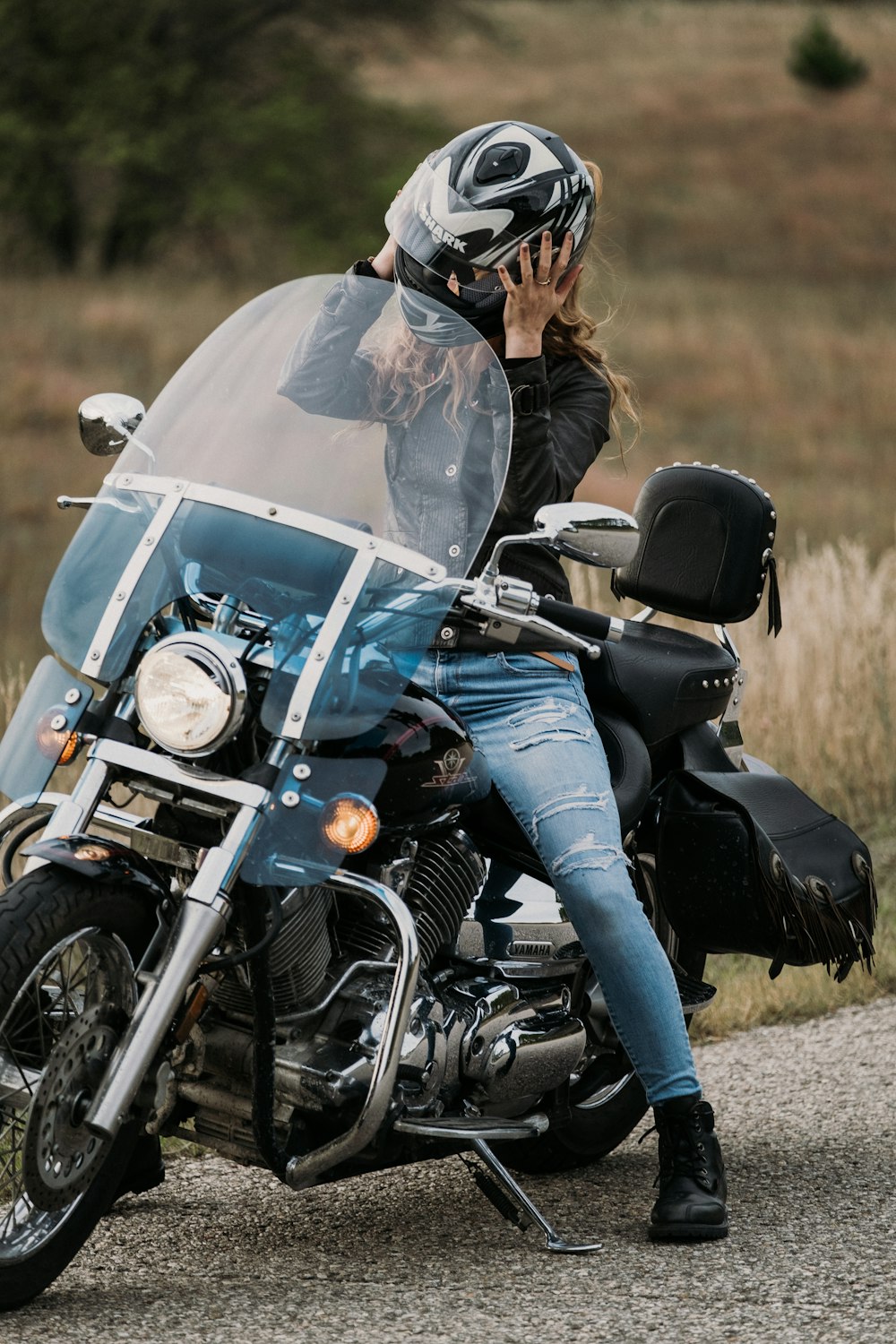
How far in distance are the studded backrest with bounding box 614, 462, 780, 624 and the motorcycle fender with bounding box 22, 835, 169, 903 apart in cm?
155

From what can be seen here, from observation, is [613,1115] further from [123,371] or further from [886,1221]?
[123,371]

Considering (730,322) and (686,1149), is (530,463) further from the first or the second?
(730,322)

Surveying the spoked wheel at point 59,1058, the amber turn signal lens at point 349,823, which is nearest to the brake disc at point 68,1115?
the spoked wheel at point 59,1058

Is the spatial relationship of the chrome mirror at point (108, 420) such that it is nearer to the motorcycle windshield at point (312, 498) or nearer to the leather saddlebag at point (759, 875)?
the motorcycle windshield at point (312, 498)

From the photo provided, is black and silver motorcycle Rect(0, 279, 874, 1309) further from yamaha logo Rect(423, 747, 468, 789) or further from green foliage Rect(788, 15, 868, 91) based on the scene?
green foliage Rect(788, 15, 868, 91)

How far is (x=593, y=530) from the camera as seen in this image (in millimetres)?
3150

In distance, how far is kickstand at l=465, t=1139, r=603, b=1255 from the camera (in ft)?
11.9

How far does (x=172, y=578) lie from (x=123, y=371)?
68.9 ft

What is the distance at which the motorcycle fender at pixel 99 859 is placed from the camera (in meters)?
3.04

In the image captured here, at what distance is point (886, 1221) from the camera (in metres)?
3.88

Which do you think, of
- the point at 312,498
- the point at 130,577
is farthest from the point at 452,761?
the point at 130,577

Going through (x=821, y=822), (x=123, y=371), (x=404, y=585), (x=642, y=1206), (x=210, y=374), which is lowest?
(x=123, y=371)

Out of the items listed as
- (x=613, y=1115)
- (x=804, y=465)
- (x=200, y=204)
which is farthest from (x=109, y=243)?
(x=613, y=1115)

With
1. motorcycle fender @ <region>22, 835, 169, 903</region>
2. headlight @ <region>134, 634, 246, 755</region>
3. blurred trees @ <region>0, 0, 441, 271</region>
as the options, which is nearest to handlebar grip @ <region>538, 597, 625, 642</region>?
headlight @ <region>134, 634, 246, 755</region>
